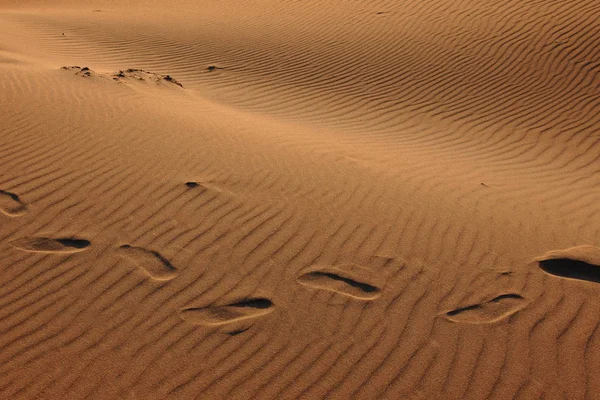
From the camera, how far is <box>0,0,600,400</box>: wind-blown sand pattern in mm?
2920

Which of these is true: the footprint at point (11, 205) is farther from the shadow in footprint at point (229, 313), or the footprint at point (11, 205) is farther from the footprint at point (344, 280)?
the footprint at point (344, 280)

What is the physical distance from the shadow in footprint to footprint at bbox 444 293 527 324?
121 centimetres

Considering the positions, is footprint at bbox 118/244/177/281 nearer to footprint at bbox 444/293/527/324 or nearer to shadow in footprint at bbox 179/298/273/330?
shadow in footprint at bbox 179/298/273/330

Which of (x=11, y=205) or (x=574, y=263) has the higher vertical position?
(x=574, y=263)

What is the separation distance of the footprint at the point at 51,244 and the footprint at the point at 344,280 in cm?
158

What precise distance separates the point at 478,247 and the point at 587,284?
31.3 inches

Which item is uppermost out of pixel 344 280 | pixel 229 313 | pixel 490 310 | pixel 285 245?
pixel 285 245

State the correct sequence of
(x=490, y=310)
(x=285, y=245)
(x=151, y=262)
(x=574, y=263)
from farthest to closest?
(x=574, y=263) → (x=285, y=245) → (x=151, y=262) → (x=490, y=310)

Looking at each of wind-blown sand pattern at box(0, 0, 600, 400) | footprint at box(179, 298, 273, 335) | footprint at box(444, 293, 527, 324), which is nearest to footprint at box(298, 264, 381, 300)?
wind-blown sand pattern at box(0, 0, 600, 400)

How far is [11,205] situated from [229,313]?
199cm

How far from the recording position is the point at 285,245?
386 cm

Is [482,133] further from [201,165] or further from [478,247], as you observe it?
[201,165]

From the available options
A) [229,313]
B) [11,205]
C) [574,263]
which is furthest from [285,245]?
[574,263]

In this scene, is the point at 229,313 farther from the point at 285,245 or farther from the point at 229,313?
the point at 285,245
